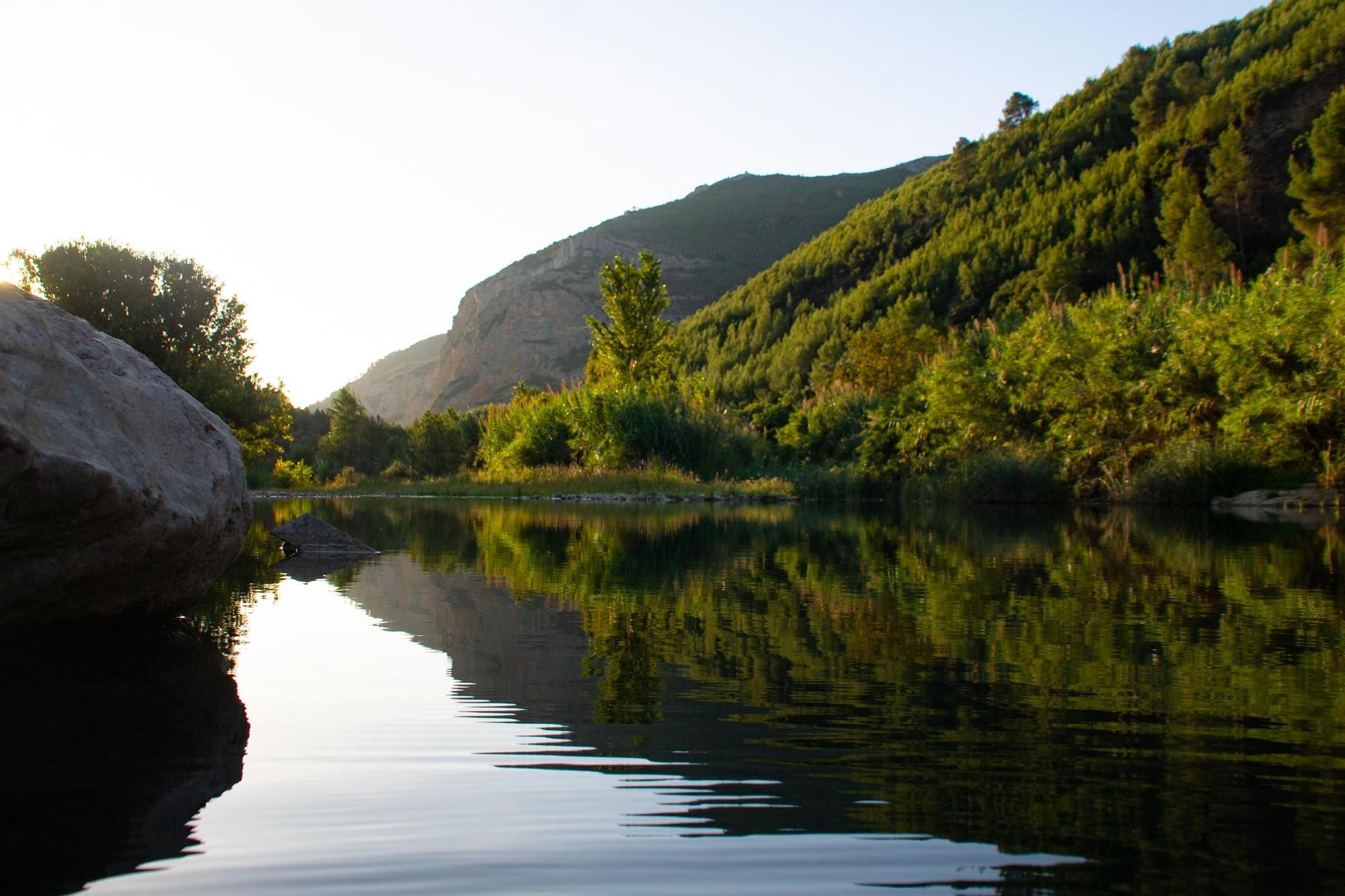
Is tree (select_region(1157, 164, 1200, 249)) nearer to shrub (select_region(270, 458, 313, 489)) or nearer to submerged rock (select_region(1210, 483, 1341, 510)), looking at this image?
submerged rock (select_region(1210, 483, 1341, 510))

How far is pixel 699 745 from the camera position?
7.38 feet

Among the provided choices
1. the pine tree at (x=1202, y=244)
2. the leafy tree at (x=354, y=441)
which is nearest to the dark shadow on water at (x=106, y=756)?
the leafy tree at (x=354, y=441)

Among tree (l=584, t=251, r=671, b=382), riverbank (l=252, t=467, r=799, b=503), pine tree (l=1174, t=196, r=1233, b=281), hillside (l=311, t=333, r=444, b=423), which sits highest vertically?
hillside (l=311, t=333, r=444, b=423)

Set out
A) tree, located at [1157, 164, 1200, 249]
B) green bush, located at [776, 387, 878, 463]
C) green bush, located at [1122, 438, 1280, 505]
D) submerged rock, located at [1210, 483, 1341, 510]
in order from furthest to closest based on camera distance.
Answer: tree, located at [1157, 164, 1200, 249] < green bush, located at [776, 387, 878, 463] < green bush, located at [1122, 438, 1280, 505] < submerged rock, located at [1210, 483, 1341, 510]

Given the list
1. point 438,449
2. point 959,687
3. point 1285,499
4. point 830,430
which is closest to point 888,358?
point 830,430

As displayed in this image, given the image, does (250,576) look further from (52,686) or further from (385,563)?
(52,686)

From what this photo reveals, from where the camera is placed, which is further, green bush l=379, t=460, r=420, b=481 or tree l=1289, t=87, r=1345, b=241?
tree l=1289, t=87, r=1345, b=241

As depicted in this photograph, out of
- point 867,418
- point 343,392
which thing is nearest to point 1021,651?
point 867,418

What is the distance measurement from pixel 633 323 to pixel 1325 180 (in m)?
24.9

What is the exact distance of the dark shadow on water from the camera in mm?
1596

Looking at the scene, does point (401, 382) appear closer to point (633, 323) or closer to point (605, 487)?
point (633, 323)

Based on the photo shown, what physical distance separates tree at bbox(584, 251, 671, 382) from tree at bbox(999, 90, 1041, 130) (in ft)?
149

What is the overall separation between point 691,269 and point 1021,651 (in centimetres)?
9082

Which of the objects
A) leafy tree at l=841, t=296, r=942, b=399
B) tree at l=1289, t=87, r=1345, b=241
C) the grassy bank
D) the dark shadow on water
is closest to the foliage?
the grassy bank
